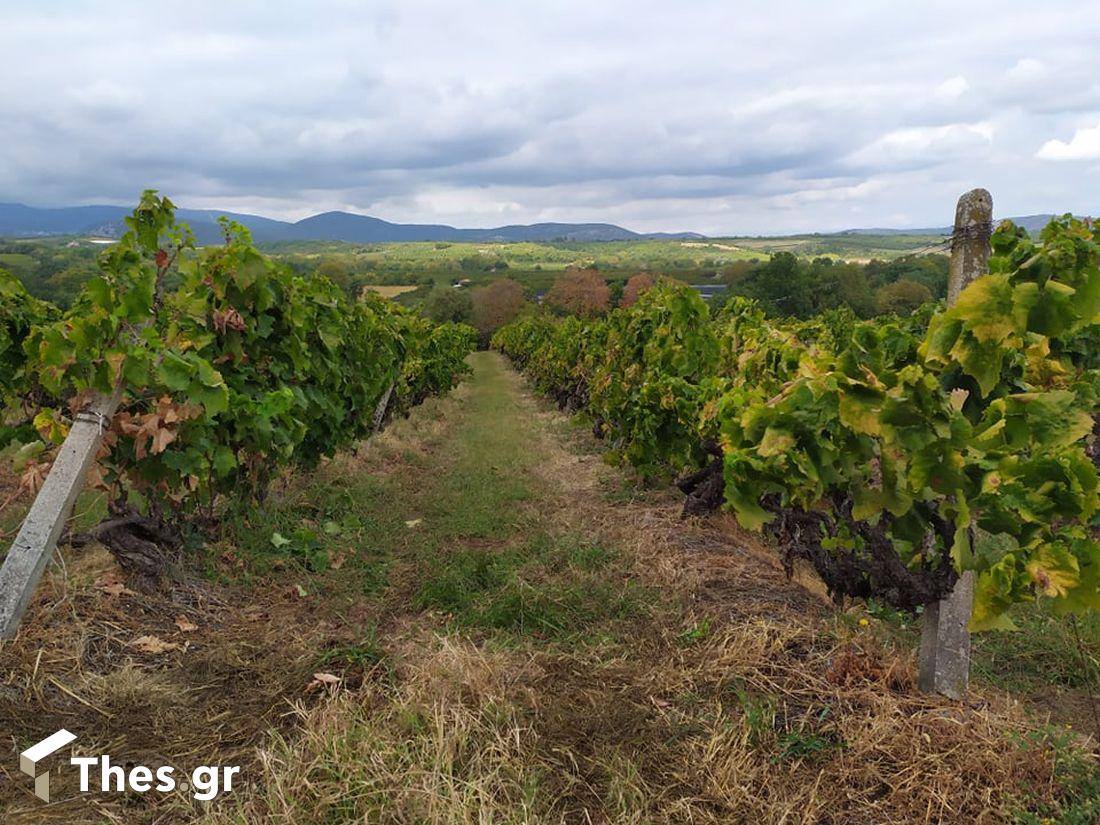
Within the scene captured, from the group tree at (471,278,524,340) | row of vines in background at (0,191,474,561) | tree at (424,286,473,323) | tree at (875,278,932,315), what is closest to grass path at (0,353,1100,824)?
row of vines in background at (0,191,474,561)

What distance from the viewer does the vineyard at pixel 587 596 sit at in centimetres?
297

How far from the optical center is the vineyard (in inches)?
117

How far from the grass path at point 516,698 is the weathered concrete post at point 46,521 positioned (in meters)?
0.33

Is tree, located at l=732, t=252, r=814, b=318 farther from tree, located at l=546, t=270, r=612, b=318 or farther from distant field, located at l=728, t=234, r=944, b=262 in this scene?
distant field, located at l=728, t=234, r=944, b=262

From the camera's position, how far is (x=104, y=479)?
479 cm

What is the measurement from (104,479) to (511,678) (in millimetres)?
3200

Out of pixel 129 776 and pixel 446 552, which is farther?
pixel 446 552

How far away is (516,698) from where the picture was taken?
3.82 meters

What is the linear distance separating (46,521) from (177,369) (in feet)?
3.67

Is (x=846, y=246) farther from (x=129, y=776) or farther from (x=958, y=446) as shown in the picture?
(x=129, y=776)

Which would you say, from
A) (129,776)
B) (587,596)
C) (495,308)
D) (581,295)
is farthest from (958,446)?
(495,308)

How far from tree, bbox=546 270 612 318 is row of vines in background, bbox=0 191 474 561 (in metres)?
54.4

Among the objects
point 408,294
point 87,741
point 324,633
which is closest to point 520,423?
point 324,633

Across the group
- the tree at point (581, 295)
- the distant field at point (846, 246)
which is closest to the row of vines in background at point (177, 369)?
the tree at point (581, 295)
